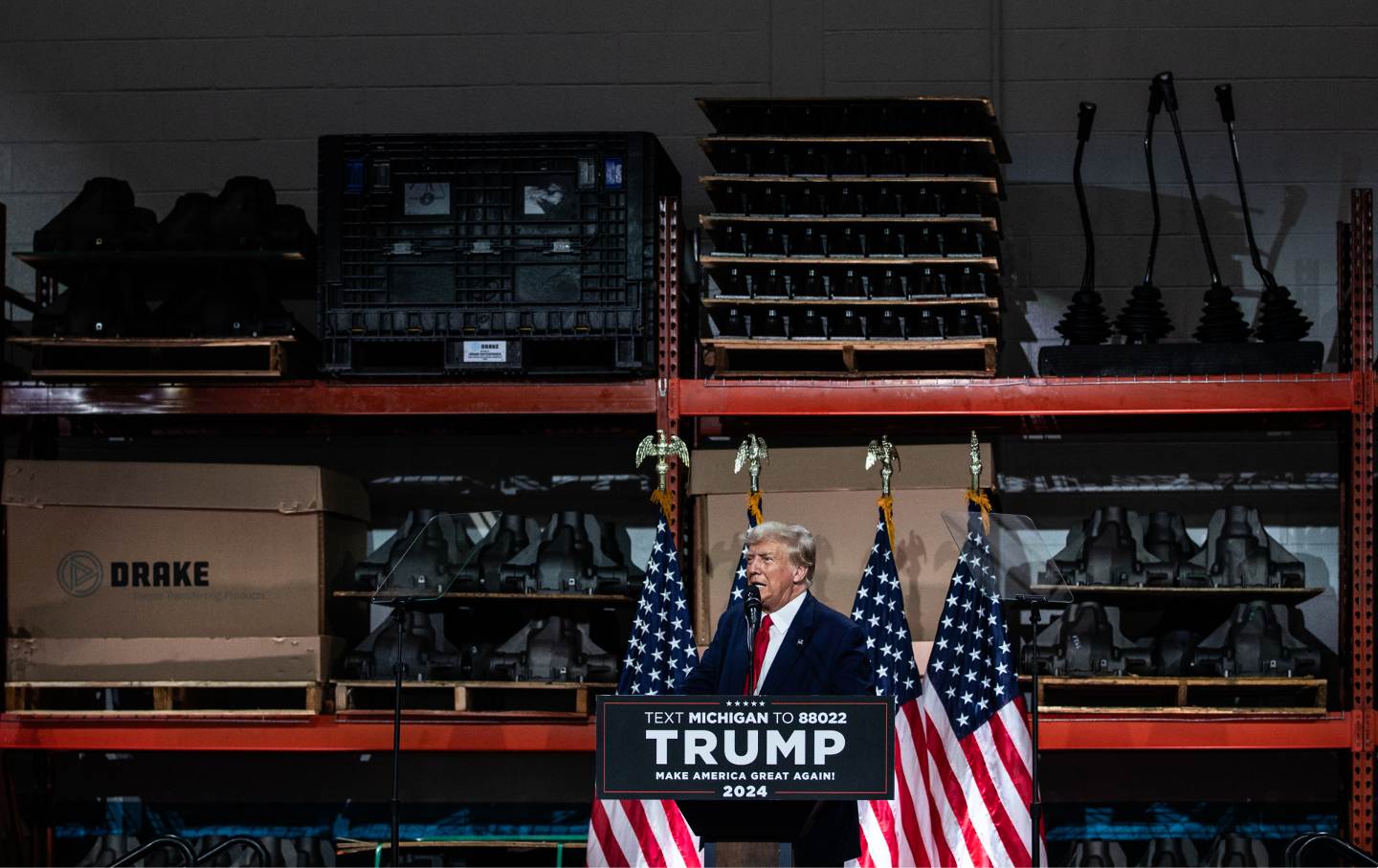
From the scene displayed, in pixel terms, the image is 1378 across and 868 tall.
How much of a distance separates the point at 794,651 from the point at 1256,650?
97.6 inches

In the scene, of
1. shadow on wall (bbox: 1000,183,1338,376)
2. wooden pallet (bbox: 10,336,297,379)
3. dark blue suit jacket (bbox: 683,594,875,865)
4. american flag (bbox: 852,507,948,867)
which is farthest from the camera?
shadow on wall (bbox: 1000,183,1338,376)

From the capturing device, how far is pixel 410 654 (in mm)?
7312

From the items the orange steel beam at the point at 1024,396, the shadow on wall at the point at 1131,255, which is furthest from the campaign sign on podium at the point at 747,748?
the shadow on wall at the point at 1131,255

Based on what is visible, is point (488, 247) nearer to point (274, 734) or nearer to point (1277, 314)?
point (274, 734)

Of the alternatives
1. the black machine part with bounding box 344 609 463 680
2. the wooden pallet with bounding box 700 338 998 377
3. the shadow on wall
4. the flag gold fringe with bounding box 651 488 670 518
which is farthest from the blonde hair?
the shadow on wall

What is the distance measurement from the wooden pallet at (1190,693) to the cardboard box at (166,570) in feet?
10.6

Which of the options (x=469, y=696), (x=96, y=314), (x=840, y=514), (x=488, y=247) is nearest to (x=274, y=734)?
(x=469, y=696)

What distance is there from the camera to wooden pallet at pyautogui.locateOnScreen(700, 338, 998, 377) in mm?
7016

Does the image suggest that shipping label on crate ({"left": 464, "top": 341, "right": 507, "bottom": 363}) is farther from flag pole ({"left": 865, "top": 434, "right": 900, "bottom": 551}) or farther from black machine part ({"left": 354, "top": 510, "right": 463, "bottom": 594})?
flag pole ({"left": 865, "top": 434, "right": 900, "bottom": 551})

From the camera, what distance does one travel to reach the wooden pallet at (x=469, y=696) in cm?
709

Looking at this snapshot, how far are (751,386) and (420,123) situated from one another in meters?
2.77

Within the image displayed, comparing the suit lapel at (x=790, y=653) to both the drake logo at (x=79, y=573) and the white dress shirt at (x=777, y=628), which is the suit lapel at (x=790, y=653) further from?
the drake logo at (x=79, y=573)

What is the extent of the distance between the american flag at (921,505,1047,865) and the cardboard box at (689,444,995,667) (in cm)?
22

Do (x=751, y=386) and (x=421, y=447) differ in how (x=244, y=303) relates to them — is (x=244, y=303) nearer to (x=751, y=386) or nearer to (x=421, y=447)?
(x=421, y=447)
